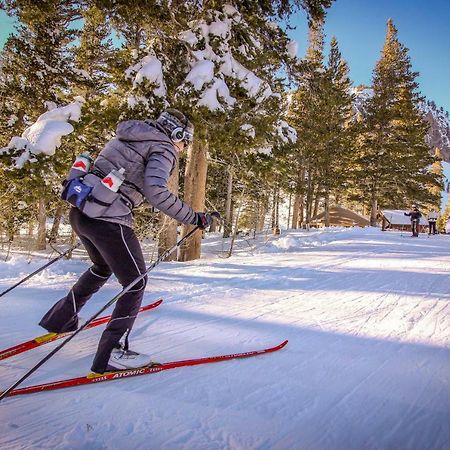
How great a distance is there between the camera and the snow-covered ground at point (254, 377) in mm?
2053

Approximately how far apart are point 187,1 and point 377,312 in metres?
9.55

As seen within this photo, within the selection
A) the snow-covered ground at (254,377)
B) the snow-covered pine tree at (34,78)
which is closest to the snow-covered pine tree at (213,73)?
the snow-covered pine tree at (34,78)

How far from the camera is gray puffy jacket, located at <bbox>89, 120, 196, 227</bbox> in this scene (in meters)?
2.62

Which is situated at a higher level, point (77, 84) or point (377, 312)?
point (77, 84)

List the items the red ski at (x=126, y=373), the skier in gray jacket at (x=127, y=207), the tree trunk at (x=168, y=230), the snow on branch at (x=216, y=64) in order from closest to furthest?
1. the red ski at (x=126, y=373)
2. the skier in gray jacket at (x=127, y=207)
3. the snow on branch at (x=216, y=64)
4. the tree trunk at (x=168, y=230)

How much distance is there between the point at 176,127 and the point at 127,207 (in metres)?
0.80

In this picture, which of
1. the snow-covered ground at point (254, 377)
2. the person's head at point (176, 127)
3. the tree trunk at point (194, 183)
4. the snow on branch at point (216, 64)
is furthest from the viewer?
the tree trunk at point (194, 183)

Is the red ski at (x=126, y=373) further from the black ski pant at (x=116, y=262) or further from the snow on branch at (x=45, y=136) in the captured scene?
the snow on branch at (x=45, y=136)

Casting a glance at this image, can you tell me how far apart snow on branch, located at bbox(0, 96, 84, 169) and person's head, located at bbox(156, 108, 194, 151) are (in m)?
7.00

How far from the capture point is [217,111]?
8.16 meters

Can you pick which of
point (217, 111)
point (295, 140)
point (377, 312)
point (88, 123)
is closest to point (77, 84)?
point (88, 123)

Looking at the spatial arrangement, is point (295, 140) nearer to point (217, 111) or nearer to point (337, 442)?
point (217, 111)

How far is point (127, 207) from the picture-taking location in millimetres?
2783

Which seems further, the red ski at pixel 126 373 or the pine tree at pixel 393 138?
the pine tree at pixel 393 138
